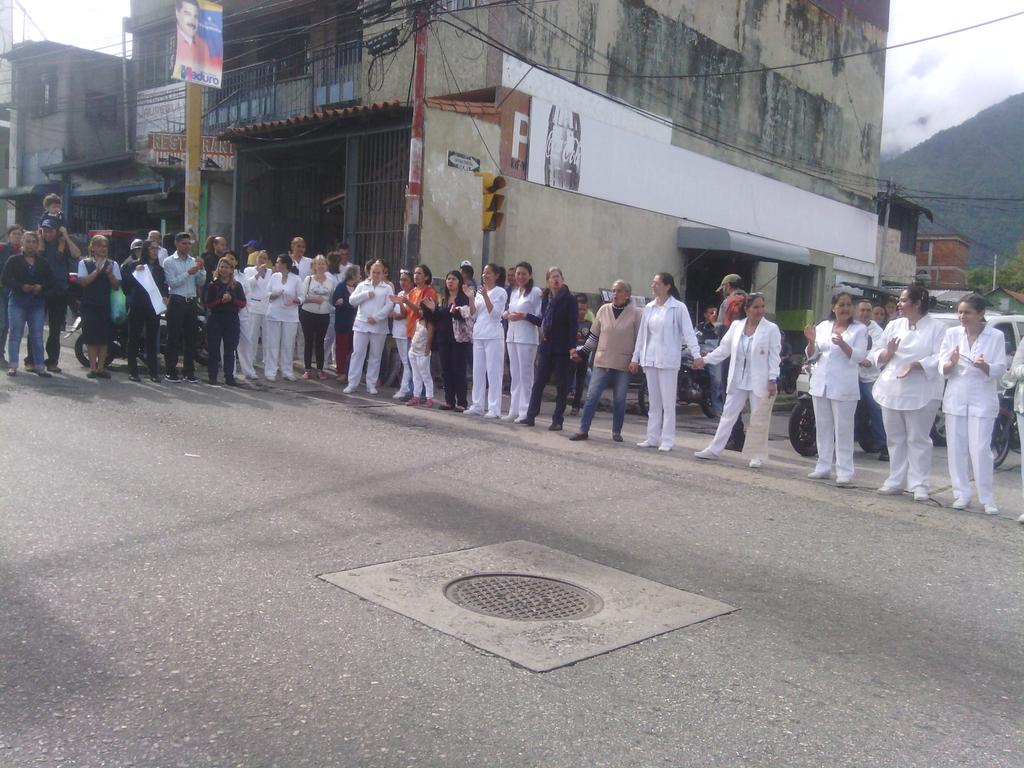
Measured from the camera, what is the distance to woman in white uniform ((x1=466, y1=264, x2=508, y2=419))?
12078mm

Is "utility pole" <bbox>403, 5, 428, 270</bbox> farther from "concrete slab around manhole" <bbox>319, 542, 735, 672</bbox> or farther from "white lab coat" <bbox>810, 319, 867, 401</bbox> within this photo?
"concrete slab around manhole" <bbox>319, 542, 735, 672</bbox>

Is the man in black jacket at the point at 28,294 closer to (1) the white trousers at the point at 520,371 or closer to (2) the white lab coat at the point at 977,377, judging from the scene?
(1) the white trousers at the point at 520,371

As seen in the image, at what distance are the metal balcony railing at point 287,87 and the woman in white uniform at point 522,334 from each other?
35.9 feet

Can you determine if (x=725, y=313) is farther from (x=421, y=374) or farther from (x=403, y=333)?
(x=403, y=333)

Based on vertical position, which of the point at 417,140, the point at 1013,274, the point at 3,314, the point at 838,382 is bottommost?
the point at 838,382

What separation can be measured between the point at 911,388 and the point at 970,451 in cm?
73

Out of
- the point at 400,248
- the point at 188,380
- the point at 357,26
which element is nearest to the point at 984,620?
the point at 188,380

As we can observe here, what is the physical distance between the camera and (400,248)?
17.4m

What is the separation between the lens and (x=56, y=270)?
12.4 metres

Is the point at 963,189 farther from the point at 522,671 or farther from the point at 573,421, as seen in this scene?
the point at 522,671

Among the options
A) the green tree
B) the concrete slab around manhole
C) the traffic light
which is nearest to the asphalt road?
the concrete slab around manhole

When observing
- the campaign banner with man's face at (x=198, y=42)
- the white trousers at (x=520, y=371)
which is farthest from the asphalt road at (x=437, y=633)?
the campaign banner with man's face at (x=198, y=42)

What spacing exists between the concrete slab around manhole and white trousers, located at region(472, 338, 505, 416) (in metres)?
6.08

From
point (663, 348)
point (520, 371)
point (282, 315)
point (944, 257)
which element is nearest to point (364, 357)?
point (282, 315)
